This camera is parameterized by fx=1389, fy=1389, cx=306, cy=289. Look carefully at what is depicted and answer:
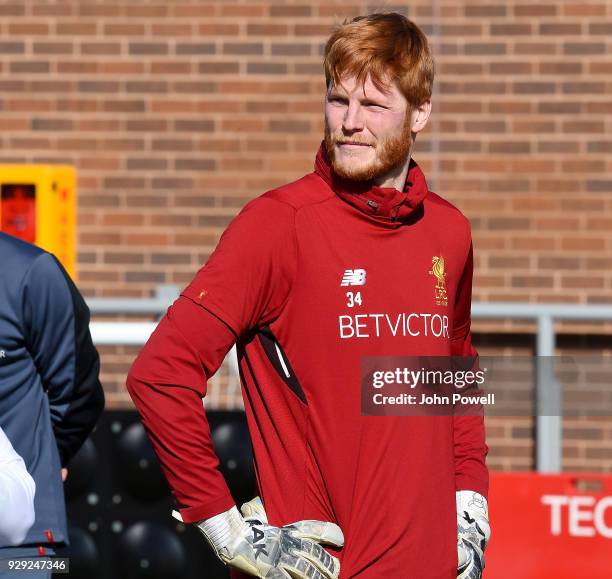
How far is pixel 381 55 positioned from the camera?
3123mm

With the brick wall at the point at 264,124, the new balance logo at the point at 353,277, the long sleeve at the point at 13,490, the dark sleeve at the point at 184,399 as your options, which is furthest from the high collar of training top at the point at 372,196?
the brick wall at the point at 264,124

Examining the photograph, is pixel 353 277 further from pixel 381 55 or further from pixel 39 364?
pixel 39 364

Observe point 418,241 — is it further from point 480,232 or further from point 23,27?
point 23,27

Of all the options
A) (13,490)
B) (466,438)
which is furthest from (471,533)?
(13,490)

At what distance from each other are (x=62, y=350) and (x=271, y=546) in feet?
3.98

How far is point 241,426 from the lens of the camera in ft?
18.5

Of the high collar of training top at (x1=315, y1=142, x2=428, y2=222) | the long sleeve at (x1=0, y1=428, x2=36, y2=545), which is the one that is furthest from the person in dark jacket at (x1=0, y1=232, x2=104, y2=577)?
the high collar of training top at (x1=315, y1=142, x2=428, y2=222)

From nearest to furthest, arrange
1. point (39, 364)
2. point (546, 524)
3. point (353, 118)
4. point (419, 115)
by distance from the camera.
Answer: point (353, 118) → point (419, 115) → point (39, 364) → point (546, 524)

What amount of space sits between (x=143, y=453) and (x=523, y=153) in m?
2.94

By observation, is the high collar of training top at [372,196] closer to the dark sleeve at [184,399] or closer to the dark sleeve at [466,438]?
the dark sleeve at [466,438]

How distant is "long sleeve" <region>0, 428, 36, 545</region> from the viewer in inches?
106

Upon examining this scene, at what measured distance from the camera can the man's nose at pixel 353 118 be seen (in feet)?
10.2

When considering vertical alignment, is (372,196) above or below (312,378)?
above

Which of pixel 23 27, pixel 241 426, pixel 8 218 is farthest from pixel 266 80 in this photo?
pixel 241 426
